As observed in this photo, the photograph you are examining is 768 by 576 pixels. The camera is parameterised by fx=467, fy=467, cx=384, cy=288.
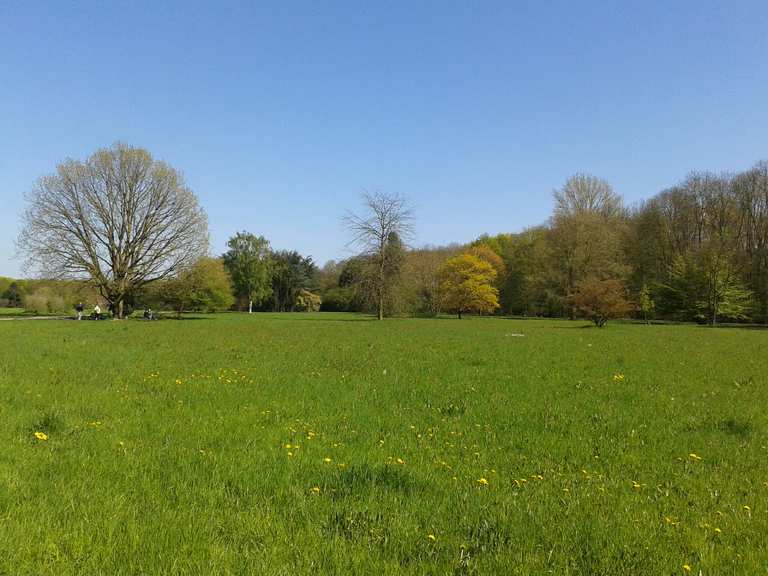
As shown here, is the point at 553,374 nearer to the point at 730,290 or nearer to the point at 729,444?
the point at 729,444

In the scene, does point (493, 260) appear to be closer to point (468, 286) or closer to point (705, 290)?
point (468, 286)

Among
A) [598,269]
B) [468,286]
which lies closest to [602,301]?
[598,269]

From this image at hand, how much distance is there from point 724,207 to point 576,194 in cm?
1717

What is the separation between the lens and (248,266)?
82000 millimetres

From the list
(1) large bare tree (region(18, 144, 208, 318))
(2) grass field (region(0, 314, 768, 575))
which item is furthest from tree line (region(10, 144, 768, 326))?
(2) grass field (region(0, 314, 768, 575))

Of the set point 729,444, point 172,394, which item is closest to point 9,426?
point 172,394

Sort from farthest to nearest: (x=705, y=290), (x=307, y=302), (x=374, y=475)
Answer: (x=307, y=302), (x=705, y=290), (x=374, y=475)

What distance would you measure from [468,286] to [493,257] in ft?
48.3

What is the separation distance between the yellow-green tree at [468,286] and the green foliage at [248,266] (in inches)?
1320

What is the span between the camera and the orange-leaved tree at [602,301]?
38188 mm

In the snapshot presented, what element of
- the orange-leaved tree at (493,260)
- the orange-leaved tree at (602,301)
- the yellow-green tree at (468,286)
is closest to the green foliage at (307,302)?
the orange-leaved tree at (493,260)

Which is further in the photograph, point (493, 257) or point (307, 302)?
point (307, 302)

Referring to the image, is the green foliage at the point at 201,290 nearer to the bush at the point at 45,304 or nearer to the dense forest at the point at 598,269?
the dense forest at the point at 598,269

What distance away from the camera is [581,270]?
190 ft
